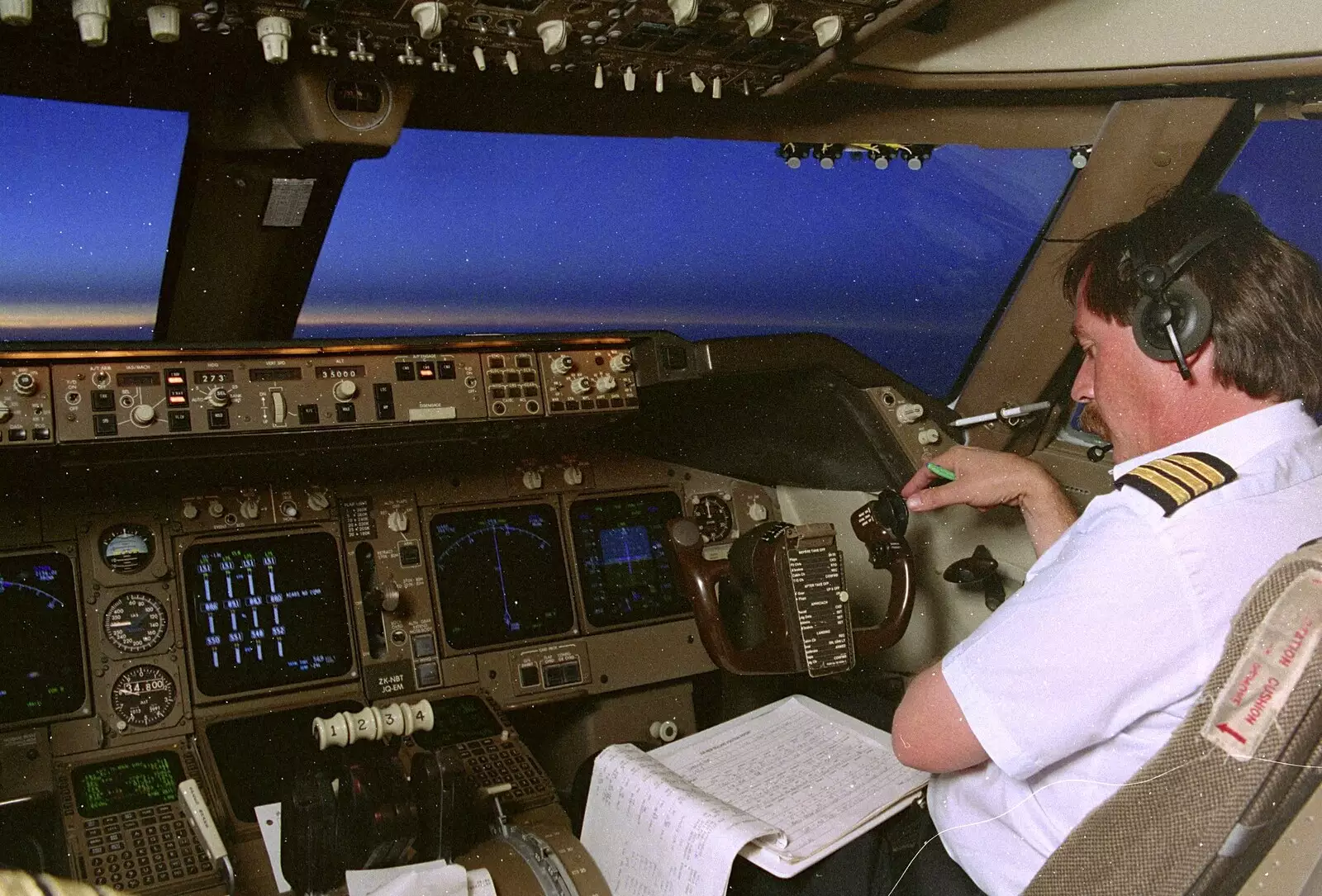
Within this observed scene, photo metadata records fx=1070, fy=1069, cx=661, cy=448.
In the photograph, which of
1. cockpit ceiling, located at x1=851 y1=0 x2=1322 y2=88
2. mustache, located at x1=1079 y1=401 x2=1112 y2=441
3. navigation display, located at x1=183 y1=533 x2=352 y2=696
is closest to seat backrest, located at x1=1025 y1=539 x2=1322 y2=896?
mustache, located at x1=1079 y1=401 x2=1112 y2=441

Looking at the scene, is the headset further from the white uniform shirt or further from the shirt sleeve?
the shirt sleeve

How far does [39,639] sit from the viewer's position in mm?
1941

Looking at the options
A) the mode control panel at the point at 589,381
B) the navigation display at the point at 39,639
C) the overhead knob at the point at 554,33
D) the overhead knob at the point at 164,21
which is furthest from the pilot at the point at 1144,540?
the navigation display at the point at 39,639

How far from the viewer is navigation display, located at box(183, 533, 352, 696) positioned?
2.08m

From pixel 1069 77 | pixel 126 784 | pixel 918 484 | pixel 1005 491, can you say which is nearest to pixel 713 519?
pixel 918 484

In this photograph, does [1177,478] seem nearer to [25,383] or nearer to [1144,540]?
[1144,540]

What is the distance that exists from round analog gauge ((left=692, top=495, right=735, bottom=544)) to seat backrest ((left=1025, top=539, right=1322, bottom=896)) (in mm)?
1707

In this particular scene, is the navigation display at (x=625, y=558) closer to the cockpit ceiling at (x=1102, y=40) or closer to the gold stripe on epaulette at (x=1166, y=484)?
the cockpit ceiling at (x=1102, y=40)

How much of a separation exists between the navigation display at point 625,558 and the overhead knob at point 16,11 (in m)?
1.50

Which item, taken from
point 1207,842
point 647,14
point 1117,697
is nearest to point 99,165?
point 647,14

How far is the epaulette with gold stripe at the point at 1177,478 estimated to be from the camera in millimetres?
1072

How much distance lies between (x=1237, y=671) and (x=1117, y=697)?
27 cm

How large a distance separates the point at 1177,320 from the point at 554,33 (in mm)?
847

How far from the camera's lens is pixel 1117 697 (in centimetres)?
109
